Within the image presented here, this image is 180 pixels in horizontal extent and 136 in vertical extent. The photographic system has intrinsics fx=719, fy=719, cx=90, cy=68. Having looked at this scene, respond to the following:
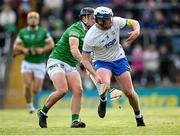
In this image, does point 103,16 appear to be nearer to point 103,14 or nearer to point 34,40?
point 103,14

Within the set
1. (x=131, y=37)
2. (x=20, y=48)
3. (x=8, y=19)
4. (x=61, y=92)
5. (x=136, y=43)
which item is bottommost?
(x=61, y=92)

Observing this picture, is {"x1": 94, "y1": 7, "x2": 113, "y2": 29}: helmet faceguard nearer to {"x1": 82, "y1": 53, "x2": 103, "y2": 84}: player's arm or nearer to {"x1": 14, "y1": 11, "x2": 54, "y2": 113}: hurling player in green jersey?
{"x1": 82, "y1": 53, "x2": 103, "y2": 84}: player's arm

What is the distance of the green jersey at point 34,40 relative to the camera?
73.9 feet

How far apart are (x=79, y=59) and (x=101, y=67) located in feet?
1.62

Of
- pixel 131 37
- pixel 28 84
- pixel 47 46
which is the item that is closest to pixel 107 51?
pixel 131 37

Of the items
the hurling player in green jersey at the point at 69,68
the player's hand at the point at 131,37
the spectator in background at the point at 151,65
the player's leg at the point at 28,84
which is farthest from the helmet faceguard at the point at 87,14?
the spectator in background at the point at 151,65

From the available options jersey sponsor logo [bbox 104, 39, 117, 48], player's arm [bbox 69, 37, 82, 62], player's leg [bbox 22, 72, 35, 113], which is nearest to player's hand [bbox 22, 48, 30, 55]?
player's leg [bbox 22, 72, 35, 113]

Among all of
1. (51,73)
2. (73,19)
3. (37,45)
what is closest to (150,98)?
(73,19)

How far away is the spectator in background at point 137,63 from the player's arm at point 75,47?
14.4 metres

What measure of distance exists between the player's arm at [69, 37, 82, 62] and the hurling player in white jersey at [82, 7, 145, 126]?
0.14m

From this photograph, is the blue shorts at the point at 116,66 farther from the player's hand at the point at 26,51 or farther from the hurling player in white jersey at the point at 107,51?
the player's hand at the point at 26,51

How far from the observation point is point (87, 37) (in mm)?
14469

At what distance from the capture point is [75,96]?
1530 centimetres

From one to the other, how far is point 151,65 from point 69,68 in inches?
557
